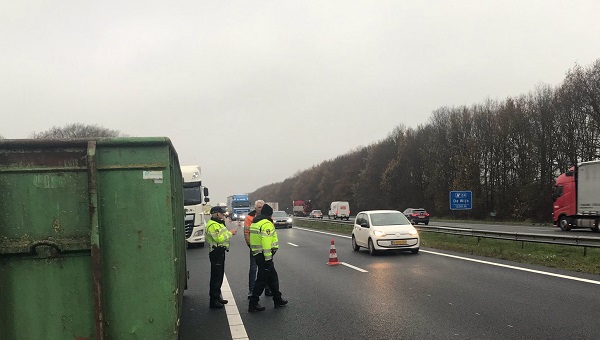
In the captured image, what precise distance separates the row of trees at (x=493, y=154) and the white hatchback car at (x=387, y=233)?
3082 centimetres

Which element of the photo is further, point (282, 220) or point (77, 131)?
point (77, 131)

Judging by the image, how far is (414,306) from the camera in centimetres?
734

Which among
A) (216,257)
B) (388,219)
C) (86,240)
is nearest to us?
(86,240)

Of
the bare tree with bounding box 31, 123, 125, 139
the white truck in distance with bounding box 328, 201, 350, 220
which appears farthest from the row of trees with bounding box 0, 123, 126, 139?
the white truck in distance with bounding box 328, 201, 350, 220

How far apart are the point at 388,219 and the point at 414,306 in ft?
28.5

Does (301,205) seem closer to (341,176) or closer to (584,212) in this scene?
(341,176)

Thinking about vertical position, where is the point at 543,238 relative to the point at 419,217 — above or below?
above

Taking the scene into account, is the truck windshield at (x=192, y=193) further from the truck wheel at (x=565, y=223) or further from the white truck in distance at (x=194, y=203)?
the truck wheel at (x=565, y=223)

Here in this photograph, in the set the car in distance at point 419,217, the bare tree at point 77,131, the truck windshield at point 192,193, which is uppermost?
the bare tree at point 77,131

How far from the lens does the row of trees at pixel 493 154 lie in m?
40.3

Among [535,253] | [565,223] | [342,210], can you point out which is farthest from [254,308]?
[342,210]

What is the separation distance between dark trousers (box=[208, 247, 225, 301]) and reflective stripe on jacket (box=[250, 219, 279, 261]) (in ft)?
1.96

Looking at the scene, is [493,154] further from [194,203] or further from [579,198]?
[194,203]

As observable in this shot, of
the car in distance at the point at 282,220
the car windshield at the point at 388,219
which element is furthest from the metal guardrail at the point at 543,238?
the car in distance at the point at 282,220
